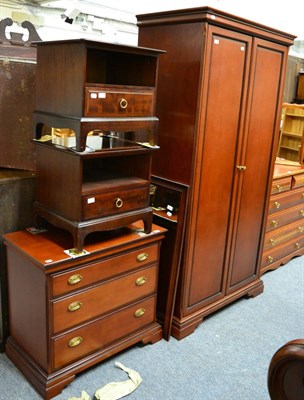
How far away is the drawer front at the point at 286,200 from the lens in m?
3.14

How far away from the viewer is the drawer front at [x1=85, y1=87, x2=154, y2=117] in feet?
5.60

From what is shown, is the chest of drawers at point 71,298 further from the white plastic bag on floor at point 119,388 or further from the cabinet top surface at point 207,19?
the cabinet top surface at point 207,19

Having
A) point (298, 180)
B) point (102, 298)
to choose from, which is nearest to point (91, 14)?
point (298, 180)

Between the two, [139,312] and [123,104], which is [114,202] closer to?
[123,104]

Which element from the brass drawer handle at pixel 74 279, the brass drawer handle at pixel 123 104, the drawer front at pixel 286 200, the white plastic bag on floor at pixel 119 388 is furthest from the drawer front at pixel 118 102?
the drawer front at pixel 286 200

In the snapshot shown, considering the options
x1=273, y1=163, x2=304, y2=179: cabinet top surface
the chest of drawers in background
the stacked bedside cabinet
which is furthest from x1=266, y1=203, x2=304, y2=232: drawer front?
the stacked bedside cabinet

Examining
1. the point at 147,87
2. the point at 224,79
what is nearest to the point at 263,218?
the point at 224,79

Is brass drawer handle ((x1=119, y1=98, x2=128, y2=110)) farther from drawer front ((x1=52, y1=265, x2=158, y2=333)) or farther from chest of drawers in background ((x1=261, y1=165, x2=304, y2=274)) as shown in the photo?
chest of drawers in background ((x1=261, y1=165, x2=304, y2=274))

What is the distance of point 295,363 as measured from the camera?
2.81ft

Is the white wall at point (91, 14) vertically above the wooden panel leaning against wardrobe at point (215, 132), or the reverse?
the white wall at point (91, 14)

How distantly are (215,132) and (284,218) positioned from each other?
144 cm

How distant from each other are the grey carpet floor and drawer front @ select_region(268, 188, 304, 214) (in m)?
0.73

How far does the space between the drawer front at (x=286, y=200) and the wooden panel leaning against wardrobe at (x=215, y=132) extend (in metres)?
0.34

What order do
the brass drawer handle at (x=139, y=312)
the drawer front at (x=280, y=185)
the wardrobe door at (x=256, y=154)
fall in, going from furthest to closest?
the drawer front at (x=280, y=185) → the wardrobe door at (x=256, y=154) → the brass drawer handle at (x=139, y=312)
